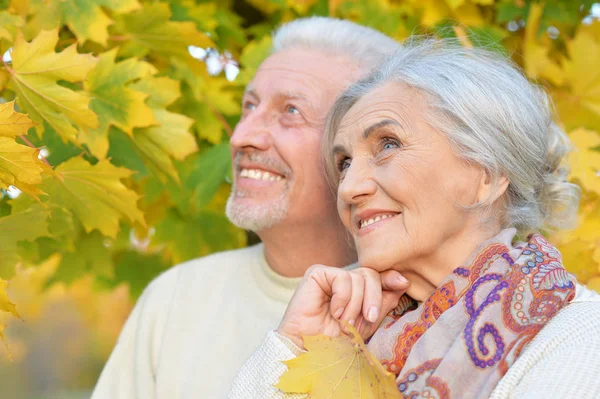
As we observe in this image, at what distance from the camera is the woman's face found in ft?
5.42

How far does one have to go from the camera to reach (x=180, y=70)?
251cm

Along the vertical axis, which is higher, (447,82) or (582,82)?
(447,82)

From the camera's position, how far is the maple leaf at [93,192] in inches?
76.6

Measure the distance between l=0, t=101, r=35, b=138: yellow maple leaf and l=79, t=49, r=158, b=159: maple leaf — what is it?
59 cm

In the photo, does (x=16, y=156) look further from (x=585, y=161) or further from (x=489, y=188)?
(x=585, y=161)

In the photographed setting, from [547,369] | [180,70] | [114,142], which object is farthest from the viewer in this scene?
[180,70]

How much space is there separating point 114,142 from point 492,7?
163cm

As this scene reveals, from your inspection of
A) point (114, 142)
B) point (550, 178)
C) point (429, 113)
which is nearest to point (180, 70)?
point (114, 142)

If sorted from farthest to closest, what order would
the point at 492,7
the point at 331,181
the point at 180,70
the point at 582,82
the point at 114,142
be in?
the point at 492,7, the point at 582,82, the point at 180,70, the point at 114,142, the point at 331,181

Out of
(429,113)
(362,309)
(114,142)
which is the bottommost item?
(114,142)

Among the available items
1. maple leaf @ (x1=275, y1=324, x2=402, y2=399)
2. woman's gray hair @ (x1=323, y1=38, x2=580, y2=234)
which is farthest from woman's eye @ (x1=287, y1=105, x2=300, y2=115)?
maple leaf @ (x1=275, y1=324, x2=402, y2=399)

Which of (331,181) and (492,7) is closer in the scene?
(331,181)

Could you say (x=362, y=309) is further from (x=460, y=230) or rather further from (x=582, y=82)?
(x=582, y=82)

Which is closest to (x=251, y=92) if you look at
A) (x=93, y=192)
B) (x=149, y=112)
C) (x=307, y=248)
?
(x=149, y=112)
